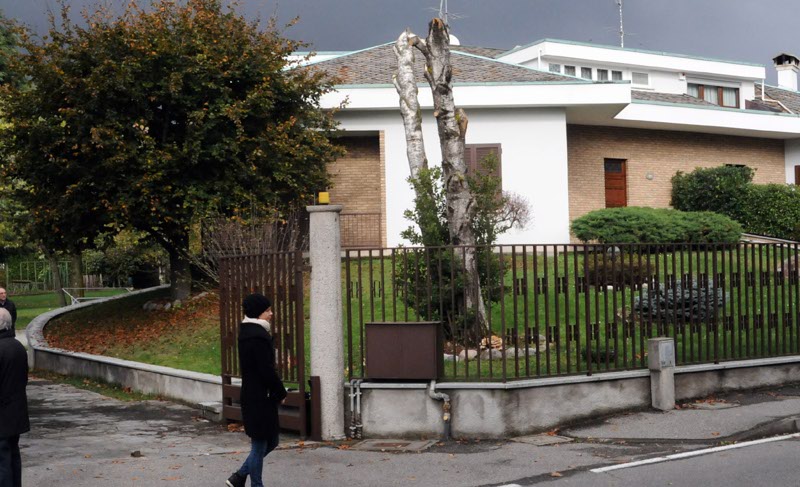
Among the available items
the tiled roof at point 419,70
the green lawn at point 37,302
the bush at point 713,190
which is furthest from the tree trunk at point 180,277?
the bush at point 713,190

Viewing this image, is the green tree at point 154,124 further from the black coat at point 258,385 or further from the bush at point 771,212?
the bush at point 771,212

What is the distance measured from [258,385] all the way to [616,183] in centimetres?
2408

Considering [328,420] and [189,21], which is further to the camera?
[189,21]

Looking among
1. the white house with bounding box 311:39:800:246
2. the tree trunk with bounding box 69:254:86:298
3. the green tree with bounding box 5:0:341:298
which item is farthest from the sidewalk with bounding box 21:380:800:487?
the tree trunk with bounding box 69:254:86:298

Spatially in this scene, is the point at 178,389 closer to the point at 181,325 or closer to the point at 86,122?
the point at 181,325

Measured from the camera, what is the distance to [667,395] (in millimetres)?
11172

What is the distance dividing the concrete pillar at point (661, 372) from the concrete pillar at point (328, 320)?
3677mm

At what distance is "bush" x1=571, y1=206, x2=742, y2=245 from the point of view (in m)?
24.5

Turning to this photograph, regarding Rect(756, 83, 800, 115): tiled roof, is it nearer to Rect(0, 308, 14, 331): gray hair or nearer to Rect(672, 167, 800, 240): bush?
Rect(672, 167, 800, 240): bush

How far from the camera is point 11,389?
746cm

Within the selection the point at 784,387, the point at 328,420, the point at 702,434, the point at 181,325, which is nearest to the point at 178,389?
the point at 328,420

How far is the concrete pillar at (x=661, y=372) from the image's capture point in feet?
36.6

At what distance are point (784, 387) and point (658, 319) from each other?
2.17m

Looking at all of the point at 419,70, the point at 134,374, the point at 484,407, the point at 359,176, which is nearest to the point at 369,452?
the point at 484,407
